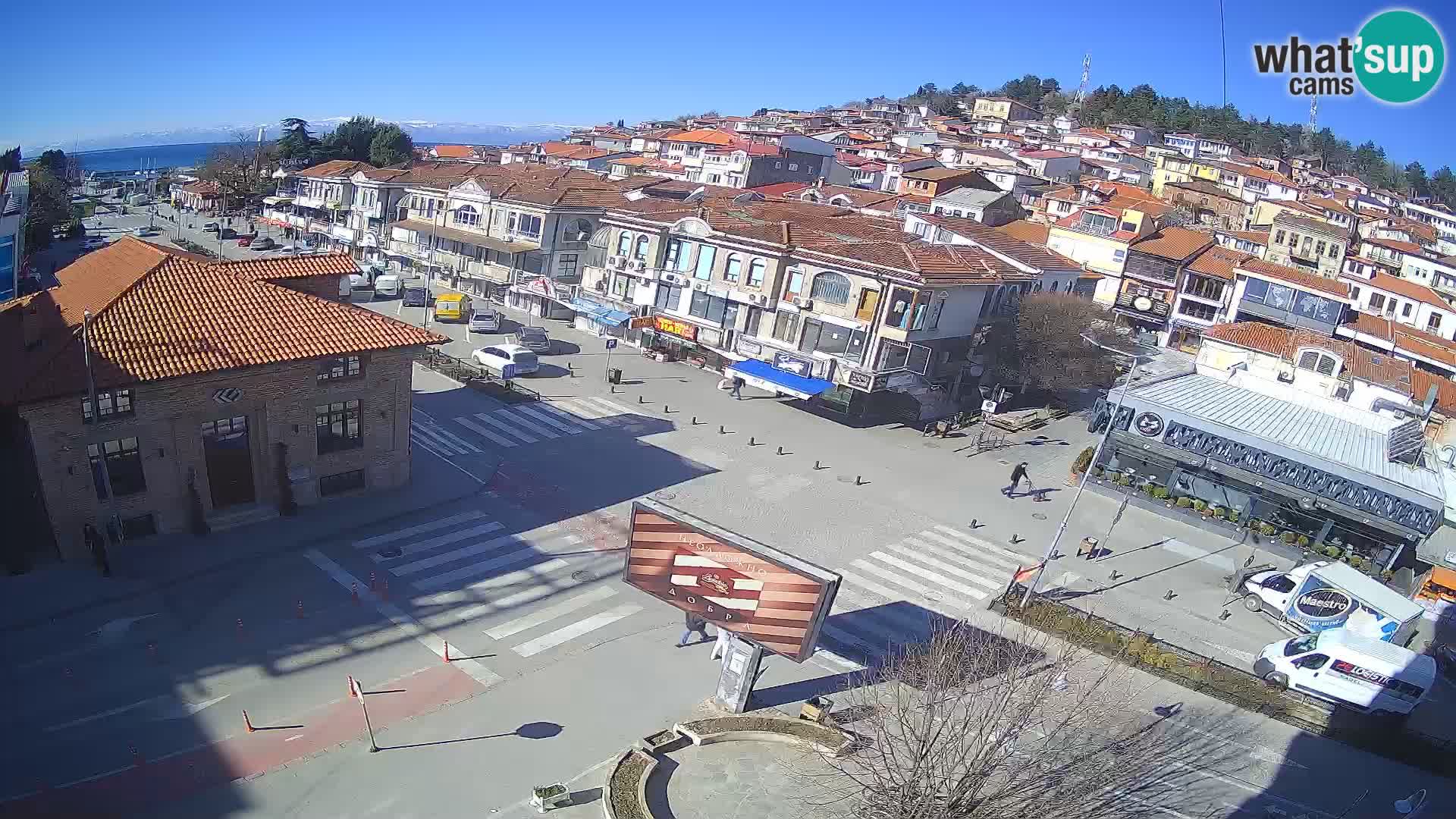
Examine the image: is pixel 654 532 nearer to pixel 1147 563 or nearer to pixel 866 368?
pixel 1147 563

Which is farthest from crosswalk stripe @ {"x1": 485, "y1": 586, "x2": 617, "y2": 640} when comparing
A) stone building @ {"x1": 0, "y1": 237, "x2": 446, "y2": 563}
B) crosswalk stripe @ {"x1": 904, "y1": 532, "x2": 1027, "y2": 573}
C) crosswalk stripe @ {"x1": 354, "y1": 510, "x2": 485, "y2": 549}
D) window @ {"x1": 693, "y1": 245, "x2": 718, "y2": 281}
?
window @ {"x1": 693, "y1": 245, "x2": 718, "y2": 281}

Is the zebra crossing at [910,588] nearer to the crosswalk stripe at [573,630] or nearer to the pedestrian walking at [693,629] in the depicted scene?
the pedestrian walking at [693,629]

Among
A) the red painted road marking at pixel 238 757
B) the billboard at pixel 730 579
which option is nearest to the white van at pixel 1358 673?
the billboard at pixel 730 579

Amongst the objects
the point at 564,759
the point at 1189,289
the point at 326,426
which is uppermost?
the point at 1189,289

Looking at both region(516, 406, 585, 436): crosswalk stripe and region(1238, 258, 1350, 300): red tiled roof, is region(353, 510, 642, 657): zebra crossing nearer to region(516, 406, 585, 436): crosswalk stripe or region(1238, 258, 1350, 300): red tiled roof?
region(516, 406, 585, 436): crosswalk stripe

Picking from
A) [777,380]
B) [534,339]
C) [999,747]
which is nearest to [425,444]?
[534,339]

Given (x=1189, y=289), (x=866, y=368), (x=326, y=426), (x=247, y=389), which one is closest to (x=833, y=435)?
(x=866, y=368)
